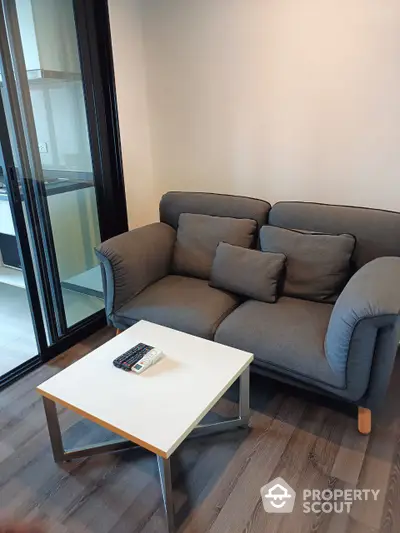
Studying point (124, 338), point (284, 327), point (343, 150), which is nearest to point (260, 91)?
point (343, 150)

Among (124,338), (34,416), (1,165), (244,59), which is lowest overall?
(34,416)

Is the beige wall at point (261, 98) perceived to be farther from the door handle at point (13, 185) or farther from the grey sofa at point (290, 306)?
the door handle at point (13, 185)

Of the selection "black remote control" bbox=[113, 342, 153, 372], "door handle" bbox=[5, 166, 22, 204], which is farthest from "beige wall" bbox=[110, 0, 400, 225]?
"black remote control" bbox=[113, 342, 153, 372]

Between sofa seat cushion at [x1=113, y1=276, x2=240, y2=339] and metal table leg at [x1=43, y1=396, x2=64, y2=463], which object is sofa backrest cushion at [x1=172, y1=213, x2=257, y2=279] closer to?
sofa seat cushion at [x1=113, y1=276, x2=240, y2=339]

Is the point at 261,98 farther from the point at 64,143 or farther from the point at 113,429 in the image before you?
the point at 113,429

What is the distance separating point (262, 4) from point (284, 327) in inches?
72.1

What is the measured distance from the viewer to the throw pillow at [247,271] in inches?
81.0

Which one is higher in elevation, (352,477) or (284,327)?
(284,327)

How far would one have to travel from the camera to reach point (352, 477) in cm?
153

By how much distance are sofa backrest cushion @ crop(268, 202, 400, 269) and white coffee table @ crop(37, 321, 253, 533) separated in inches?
34.0

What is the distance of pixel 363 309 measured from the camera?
148cm

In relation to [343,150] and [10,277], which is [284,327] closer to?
[343,150]
